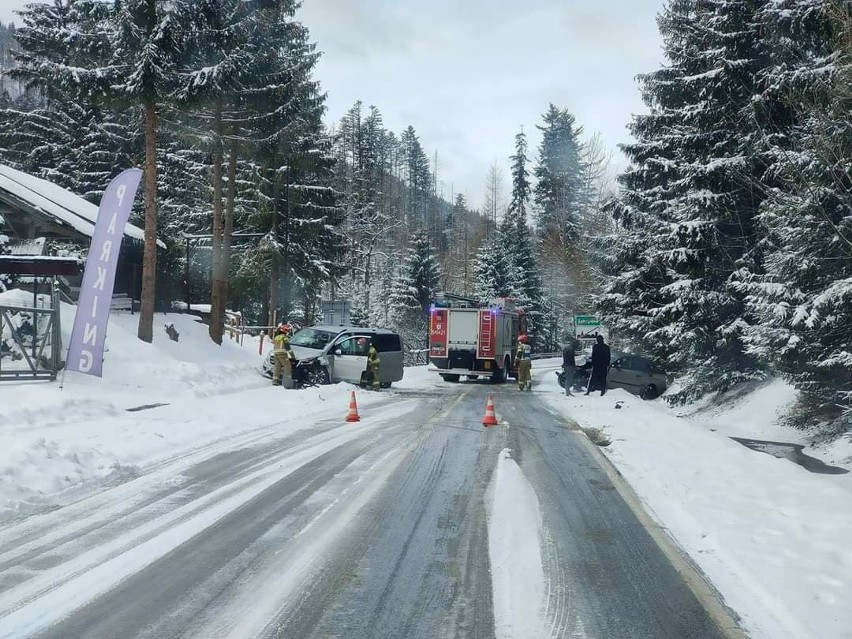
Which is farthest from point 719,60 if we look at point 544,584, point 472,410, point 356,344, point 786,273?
point 544,584

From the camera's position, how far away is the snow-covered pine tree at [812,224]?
11.7 metres

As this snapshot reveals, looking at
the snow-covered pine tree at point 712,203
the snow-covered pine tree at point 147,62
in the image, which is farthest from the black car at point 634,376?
the snow-covered pine tree at point 147,62

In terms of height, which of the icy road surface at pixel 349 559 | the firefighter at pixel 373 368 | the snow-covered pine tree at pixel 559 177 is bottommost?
the icy road surface at pixel 349 559

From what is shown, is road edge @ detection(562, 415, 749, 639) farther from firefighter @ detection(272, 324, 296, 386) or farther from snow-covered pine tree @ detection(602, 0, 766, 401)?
firefighter @ detection(272, 324, 296, 386)

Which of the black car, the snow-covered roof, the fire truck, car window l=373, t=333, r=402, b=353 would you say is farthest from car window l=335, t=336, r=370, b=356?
the snow-covered roof

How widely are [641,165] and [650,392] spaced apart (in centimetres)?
861

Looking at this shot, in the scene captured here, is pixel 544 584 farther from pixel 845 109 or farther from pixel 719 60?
pixel 719 60

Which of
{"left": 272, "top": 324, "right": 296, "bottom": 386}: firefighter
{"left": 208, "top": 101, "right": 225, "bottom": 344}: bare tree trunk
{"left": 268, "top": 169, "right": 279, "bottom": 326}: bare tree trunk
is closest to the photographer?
{"left": 272, "top": 324, "right": 296, "bottom": 386}: firefighter

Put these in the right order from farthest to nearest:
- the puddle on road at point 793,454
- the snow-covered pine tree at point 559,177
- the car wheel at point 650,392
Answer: the snow-covered pine tree at point 559,177
the car wheel at point 650,392
the puddle on road at point 793,454

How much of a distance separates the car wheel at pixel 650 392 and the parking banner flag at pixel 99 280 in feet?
59.9

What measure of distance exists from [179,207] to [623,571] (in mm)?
39815

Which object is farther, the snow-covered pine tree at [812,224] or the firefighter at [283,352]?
the firefighter at [283,352]

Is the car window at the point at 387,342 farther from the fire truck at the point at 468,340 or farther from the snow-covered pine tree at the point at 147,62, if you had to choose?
the snow-covered pine tree at the point at 147,62

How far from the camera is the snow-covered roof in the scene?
22562 millimetres
